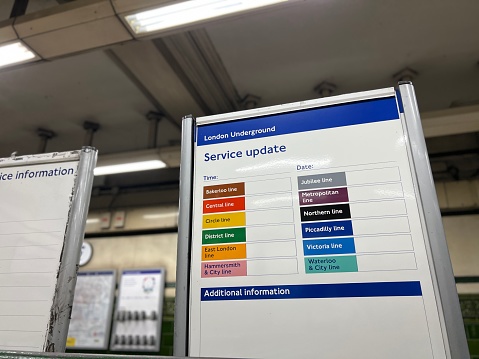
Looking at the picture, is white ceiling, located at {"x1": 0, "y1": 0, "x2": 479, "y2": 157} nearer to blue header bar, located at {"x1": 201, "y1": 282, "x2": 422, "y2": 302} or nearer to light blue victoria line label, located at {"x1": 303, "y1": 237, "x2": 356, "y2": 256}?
light blue victoria line label, located at {"x1": 303, "y1": 237, "x2": 356, "y2": 256}

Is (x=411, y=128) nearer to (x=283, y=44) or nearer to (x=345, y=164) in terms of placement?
(x=345, y=164)

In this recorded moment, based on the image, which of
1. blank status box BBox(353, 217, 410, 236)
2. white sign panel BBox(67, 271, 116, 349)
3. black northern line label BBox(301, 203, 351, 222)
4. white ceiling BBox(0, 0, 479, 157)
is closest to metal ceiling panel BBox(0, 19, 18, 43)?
white ceiling BBox(0, 0, 479, 157)

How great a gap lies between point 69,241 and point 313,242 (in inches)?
28.3

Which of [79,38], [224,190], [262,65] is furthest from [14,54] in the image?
[224,190]

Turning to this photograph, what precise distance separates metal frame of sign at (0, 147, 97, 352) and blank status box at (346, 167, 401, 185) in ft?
2.66

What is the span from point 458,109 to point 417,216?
8.55 ft

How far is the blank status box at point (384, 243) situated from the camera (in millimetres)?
842

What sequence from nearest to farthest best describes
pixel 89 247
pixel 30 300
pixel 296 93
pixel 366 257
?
pixel 366 257 → pixel 30 300 → pixel 296 93 → pixel 89 247

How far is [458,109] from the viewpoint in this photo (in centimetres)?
293

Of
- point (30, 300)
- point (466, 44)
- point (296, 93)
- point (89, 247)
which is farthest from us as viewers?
point (89, 247)

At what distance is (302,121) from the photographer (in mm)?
1031

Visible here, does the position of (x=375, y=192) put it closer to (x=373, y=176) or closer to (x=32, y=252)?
(x=373, y=176)

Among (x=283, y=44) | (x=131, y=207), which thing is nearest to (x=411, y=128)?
(x=283, y=44)

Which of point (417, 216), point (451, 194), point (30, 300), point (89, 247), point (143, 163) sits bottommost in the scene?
point (30, 300)
